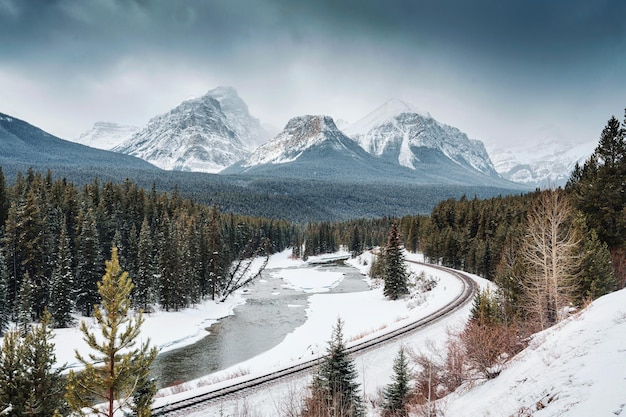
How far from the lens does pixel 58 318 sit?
39.4 m

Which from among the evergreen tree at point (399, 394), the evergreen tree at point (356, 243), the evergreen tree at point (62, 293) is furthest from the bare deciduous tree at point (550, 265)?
the evergreen tree at point (356, 243)

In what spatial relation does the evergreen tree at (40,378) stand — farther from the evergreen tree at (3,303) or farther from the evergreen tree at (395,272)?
the evergreen tree at (395,272)

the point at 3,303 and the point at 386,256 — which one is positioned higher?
the point at 386,256

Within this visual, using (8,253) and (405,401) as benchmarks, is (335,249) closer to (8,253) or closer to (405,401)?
(8,253)

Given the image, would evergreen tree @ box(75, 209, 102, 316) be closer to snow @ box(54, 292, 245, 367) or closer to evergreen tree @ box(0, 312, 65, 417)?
snow @ box(54, 292, 245, 367)

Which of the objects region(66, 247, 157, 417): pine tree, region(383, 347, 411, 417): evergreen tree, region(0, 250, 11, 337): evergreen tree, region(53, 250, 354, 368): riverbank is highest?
region(66, 247, 157, 417): pine tree

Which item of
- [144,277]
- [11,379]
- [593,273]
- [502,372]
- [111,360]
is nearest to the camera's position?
[111,360]

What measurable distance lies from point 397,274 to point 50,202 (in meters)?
48.0

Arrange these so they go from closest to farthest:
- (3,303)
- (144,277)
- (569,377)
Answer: (569,377), (3,303), (144,277)

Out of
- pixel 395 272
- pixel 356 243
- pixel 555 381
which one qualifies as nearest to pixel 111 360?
pixel 555 381

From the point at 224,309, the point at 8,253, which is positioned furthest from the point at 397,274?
the point at 8,253

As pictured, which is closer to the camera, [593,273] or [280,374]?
[280,374]

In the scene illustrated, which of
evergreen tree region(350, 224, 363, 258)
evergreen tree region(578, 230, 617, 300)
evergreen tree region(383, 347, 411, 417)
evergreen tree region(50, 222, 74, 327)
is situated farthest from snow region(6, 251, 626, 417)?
evergreen tree region(350, 224, 363, 258)

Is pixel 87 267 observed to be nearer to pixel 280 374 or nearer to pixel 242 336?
pixel 242 336
